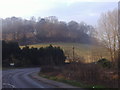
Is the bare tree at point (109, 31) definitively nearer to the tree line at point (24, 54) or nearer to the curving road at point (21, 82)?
the curving road at point (21, 82)

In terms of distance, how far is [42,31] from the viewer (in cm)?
8769

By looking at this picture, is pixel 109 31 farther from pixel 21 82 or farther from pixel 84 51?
pixel 21 82

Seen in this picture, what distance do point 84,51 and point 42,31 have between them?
25.7 meters

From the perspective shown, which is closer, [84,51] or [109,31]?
[109,31]

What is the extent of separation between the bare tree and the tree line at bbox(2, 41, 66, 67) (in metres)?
33.3

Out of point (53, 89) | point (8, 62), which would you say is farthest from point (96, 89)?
point (8, 62)

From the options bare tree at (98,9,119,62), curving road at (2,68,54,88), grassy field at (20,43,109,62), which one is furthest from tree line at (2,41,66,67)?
curving road at (2,68,54,88)

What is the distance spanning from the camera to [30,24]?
9756 cm

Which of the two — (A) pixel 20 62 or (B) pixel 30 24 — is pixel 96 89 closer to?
(A) pixel 20 62

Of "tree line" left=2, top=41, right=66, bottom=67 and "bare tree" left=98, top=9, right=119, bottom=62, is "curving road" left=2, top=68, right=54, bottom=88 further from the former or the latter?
"tree line" left=2, top=41, right=66, bottom=67

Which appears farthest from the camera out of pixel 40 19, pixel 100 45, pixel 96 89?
pixel 40 19

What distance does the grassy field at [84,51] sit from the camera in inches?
2035

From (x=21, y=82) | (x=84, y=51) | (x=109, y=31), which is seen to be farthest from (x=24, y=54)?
(x=21, y=82)

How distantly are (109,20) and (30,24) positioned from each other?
175ft
